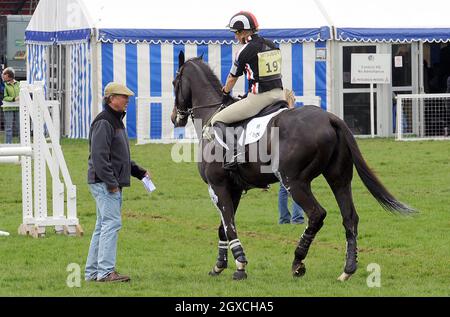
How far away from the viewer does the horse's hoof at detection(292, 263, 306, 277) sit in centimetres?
1135

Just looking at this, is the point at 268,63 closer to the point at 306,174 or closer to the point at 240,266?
the point at 306,174

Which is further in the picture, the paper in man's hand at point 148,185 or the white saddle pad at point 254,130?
the white saddle pad at point 254,130

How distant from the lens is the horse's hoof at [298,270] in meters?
11.4

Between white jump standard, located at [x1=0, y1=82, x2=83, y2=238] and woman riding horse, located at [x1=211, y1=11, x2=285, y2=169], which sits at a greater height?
woman riding horse, located at [x1=211, y1=11, x2=285, y2=169]

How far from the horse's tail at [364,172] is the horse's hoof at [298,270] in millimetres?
1023

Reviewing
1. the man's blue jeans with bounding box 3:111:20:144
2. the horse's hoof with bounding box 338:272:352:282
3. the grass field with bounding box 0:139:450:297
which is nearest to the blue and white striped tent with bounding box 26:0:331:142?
the man's blue jeans with bounding box 3:111:20:144

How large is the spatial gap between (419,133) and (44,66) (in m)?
10.7

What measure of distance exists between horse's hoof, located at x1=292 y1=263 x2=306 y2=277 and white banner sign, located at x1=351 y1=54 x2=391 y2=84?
19.4 meters

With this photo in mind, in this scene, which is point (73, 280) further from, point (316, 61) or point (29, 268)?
point (316, 61)

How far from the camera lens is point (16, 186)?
21.0m

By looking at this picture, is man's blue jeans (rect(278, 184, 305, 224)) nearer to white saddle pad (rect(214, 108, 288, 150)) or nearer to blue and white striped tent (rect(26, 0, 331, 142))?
white saddle pad (rect(214, 108, 288, 150))

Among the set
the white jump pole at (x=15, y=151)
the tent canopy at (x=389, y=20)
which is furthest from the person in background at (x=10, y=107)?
the white jump pole at (x=15, y=151)

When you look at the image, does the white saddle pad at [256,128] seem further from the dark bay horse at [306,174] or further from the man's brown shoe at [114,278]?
the man's brown shoe at [114,278]
